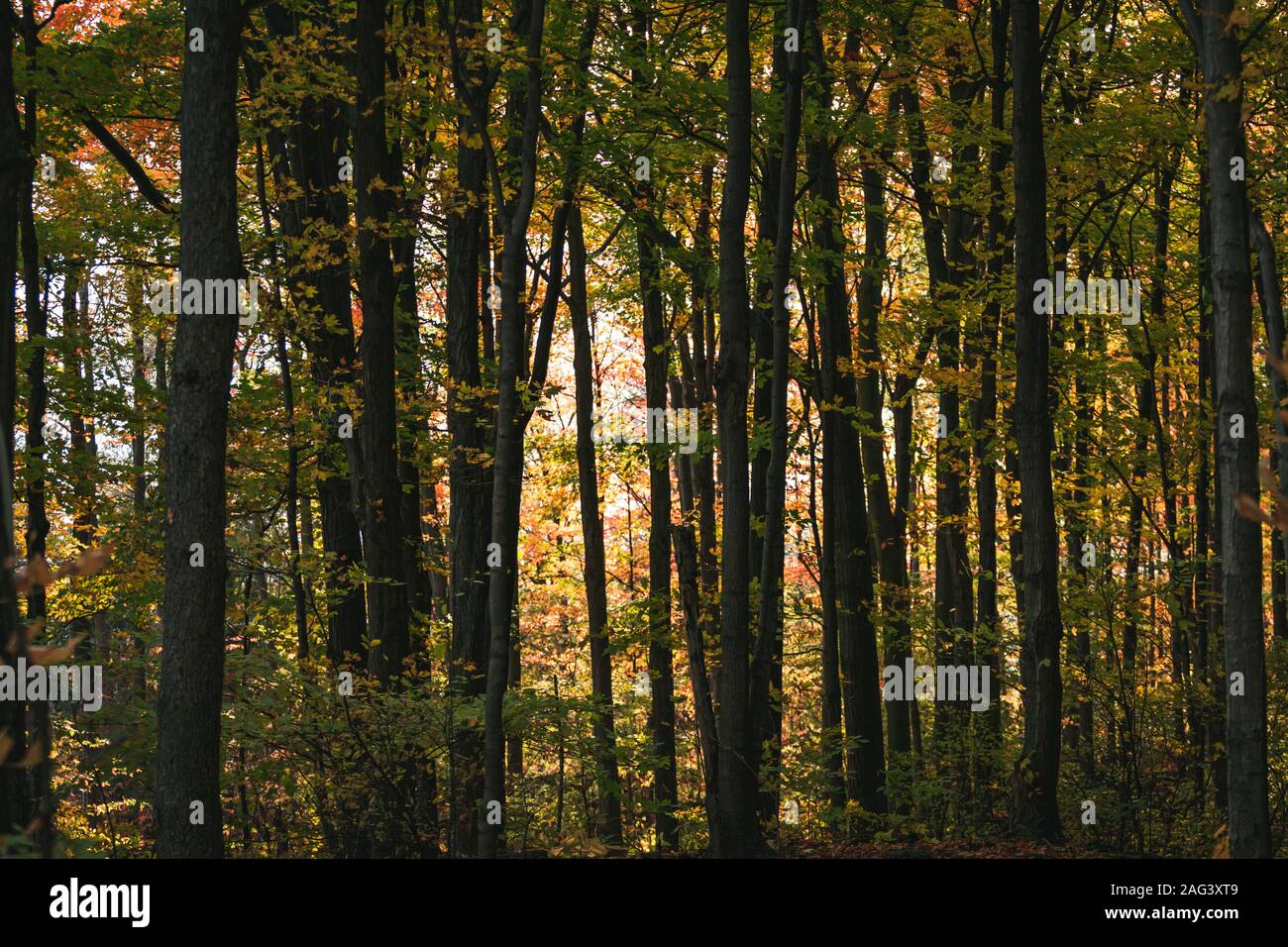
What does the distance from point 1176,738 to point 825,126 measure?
25.0 feet

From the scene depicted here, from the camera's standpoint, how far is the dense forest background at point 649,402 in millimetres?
7656

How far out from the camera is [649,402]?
16.2 m

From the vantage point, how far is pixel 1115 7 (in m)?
14.1

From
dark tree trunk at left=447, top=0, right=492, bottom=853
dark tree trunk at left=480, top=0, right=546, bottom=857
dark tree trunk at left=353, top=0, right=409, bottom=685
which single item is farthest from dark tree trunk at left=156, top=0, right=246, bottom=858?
dark tree trunk at left=447, top=0, right=492, bottom=853

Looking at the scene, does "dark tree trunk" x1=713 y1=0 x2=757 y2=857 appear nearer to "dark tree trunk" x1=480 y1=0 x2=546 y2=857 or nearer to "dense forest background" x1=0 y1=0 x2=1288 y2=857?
"dense forest background" x1=0 y1=0 x2=1288 y2=857

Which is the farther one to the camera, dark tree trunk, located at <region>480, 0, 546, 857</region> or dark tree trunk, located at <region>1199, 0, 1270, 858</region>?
dark tree trunk, located at <region>480, 0, 546, 857</region>

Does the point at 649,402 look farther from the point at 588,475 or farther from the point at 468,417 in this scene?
the point at 468,417

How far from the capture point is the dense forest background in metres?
7.66

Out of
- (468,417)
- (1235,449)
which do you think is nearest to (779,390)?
(468,417)

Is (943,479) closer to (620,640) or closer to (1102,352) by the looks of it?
(1102,352)

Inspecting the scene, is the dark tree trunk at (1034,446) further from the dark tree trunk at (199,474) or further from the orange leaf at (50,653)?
the orange leaf at (50,653)

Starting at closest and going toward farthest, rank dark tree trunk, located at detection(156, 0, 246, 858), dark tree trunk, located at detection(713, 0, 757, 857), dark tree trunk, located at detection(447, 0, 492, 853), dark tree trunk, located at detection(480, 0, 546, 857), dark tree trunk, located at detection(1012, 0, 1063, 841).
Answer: dark tree trunk, located at detection(156, 0, 246, 858)
dark tree trunk, located at detection(480, 0, 546, 857)
dark tree trunk, located at detection(713, 0, 757, 857)
dark tree trunk, located at detection(1012, 0, 1063, 841)
dark tree trunk, located at detection(447, 0, 492, 853)

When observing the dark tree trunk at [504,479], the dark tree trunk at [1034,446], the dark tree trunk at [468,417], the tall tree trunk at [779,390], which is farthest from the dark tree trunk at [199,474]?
the dark tree trunk at [1034,446]
